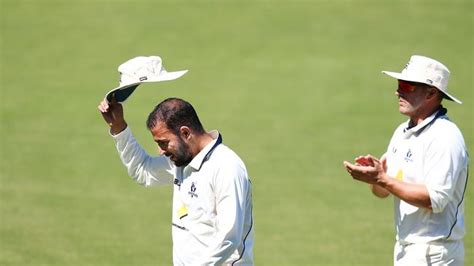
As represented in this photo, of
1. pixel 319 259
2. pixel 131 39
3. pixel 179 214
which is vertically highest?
pixel 131 39

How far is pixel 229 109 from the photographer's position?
18156 mm

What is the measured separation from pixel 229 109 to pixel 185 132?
36.1 ft

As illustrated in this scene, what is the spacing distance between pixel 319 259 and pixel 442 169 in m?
5.08

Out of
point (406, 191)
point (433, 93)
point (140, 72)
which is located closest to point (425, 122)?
point (433, 93)

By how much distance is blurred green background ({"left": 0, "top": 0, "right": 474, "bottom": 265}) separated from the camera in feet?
41.9

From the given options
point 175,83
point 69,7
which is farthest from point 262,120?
point 69,7

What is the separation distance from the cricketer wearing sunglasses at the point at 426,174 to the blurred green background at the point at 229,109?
14.3 ft

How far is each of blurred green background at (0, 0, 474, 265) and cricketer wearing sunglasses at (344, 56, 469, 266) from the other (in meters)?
4.34

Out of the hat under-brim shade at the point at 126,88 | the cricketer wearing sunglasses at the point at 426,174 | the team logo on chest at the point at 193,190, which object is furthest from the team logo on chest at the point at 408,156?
the hat under-brim shade at the point at 126,88

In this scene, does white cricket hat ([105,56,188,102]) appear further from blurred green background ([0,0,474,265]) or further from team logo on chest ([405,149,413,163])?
Result: blurred green background ([0,0,474,265])

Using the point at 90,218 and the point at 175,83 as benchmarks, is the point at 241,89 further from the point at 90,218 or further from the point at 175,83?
the point at 90,218

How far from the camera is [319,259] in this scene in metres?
12.0

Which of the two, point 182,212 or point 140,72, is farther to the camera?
point 140,72

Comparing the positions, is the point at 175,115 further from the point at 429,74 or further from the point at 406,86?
the point at 429,74
